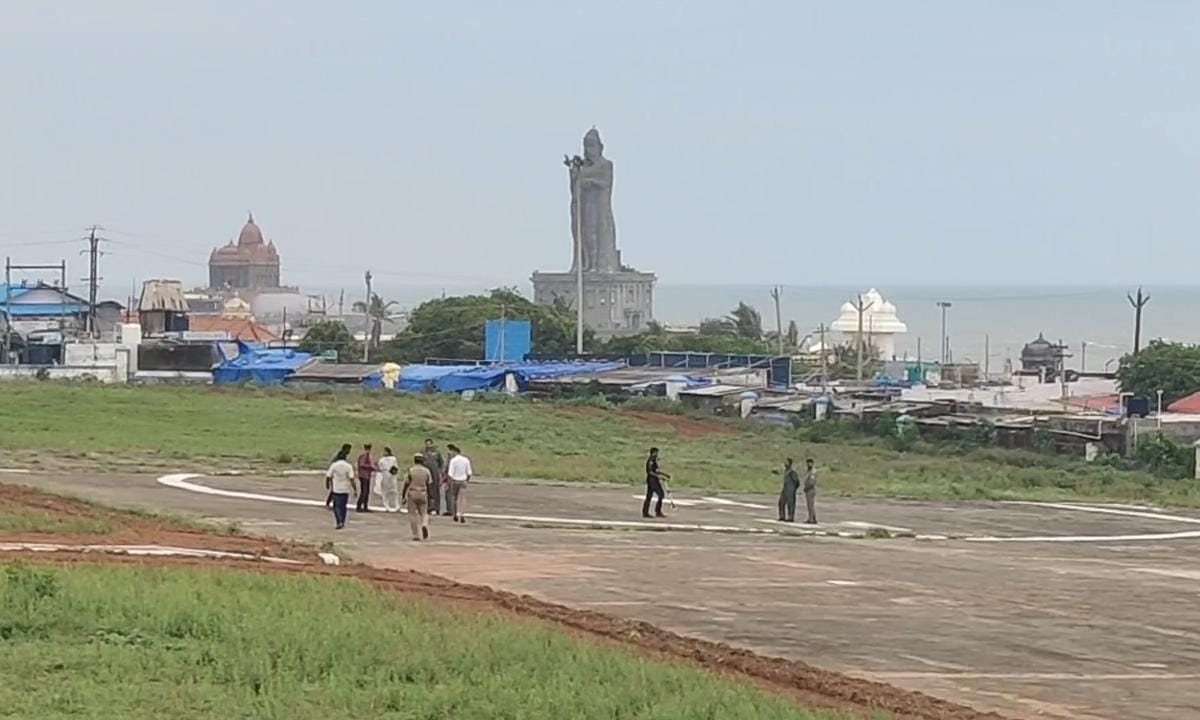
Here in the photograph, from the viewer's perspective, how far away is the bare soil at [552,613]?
14570mm

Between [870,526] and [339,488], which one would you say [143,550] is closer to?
[339,488]

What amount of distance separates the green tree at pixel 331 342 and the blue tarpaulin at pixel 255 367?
40.4ft

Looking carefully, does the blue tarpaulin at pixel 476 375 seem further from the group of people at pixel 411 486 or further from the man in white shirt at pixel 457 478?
the man in white shirt at pixel 457 478

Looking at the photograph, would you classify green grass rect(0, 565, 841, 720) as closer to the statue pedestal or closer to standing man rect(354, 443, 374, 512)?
standing man rect(354, 443, 374, 512)

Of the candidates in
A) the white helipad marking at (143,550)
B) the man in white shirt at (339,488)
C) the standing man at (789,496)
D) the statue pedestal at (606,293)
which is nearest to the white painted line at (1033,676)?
the white helipad marking at (143,550)

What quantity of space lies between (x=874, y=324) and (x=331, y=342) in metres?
49.3

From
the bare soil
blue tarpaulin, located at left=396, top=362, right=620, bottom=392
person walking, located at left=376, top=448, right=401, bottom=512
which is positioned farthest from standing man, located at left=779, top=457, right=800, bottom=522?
blue tarpaulin, located at left=396, top=362, right=620, bottom=392

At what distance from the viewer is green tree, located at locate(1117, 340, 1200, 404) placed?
79.4 m

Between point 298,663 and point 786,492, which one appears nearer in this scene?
point 298,663

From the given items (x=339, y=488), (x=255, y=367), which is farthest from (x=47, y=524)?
(x=255, y=367)

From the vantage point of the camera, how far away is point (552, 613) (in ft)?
60.8

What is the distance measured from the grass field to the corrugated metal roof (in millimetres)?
36266

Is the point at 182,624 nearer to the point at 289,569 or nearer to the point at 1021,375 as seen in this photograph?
the point at 289,569

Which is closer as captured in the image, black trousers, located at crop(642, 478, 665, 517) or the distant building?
black trousers, located at crop(642, 478, 665, 517)
